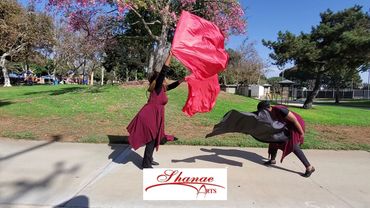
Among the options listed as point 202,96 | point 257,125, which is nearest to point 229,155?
point 257,125

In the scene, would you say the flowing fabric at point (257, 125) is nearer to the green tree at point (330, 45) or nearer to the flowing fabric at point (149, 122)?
the flowing fabric at point (149, 122)

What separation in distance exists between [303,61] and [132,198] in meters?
20.5

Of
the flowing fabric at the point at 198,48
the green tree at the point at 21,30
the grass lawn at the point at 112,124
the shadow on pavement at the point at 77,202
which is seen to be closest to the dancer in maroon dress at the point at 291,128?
the flowing fabric at the point at 198,48

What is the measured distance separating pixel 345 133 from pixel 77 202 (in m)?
8.41

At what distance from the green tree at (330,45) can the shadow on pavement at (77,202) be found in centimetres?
1951

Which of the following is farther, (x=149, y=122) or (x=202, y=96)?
(x=149, y=122)

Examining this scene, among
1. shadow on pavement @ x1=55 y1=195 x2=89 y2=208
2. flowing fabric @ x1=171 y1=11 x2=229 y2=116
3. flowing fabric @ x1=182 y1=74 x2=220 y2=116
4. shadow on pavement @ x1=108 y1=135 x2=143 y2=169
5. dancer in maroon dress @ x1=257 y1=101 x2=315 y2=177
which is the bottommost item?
shadow on pavement @ x1=55 y1=195 x2=89 y2=208

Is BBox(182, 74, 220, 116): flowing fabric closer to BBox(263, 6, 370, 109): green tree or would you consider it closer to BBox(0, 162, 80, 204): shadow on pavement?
BBox(0, 162, 80, 204): shadow on pavement

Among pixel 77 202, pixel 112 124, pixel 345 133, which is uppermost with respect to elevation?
pixel 112 124

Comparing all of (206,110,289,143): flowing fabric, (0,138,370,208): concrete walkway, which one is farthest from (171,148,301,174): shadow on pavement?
(206,110,289,143): flowing fabric

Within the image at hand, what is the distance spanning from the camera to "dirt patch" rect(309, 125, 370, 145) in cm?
1033

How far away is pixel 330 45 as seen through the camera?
23047 mm

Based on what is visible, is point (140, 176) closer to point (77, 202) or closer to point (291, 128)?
point (77, 202)

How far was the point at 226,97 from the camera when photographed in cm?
1811
